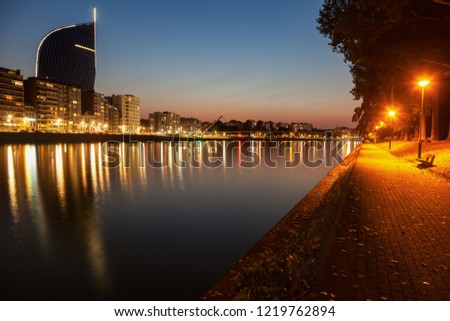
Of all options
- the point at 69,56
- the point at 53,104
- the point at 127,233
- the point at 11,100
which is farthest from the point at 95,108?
the point at 127,233

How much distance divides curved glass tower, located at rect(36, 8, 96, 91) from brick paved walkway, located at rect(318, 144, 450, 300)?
18188cm

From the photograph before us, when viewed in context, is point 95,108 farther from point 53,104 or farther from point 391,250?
point 391,250

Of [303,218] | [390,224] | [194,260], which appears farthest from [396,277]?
[303,218]

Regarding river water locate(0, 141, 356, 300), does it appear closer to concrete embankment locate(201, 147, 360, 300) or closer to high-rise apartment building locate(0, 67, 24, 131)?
concrete embankment locate(201, 147, 360, 300)

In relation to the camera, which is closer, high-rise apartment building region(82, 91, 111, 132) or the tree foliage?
the tree foliage

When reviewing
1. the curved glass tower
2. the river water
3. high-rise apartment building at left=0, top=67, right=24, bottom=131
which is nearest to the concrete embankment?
the river water

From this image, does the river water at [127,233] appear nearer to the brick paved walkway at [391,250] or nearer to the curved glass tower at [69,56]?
the brick paved walkway at [391,250]

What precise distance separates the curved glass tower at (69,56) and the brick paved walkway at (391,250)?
182 metres

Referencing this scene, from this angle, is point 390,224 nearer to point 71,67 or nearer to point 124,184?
point 124,184

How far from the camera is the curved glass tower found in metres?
174

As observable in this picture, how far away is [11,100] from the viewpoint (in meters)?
118

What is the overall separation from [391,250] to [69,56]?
658 feet

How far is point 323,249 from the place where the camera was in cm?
579

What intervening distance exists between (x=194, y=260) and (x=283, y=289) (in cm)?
556
